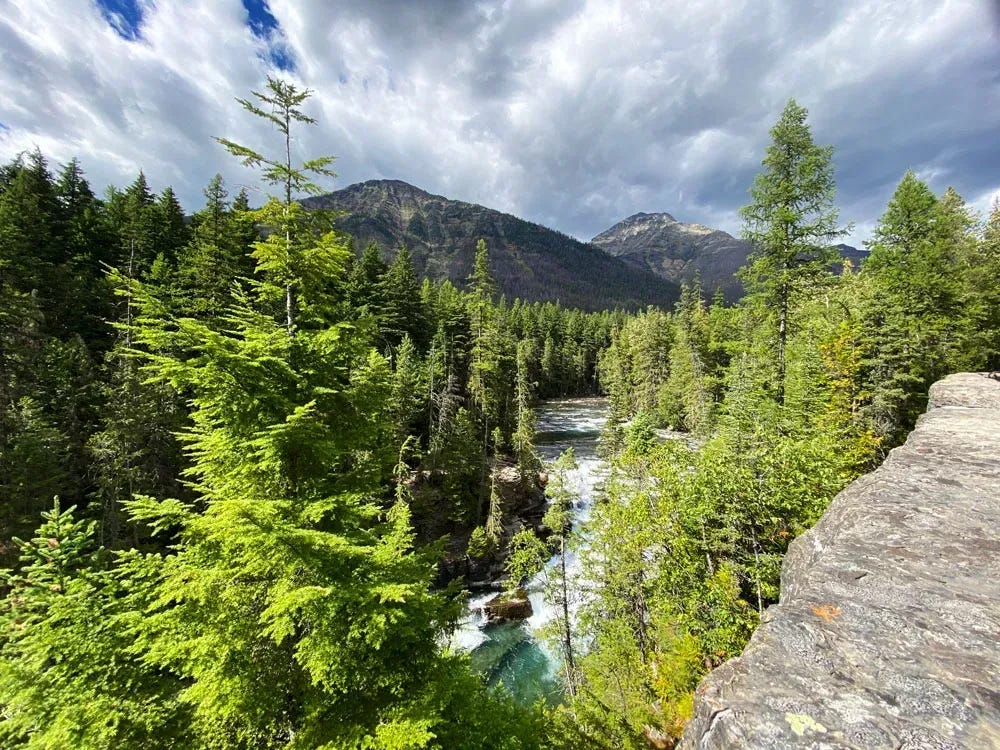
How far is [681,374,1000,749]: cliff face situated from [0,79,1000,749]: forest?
3.91m

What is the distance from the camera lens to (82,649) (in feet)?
15.4

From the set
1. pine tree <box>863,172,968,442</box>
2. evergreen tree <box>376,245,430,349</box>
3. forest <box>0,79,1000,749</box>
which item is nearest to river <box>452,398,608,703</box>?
forest <box>0,79,1000,749</box>

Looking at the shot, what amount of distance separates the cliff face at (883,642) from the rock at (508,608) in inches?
813

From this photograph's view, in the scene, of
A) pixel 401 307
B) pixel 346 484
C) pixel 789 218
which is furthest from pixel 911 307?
pixel 401 307

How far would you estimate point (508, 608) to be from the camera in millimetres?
22688

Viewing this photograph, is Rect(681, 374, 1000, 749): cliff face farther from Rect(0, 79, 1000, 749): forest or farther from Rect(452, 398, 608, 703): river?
Rect(452, 398, 608, 703): river

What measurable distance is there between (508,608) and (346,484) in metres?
20.2

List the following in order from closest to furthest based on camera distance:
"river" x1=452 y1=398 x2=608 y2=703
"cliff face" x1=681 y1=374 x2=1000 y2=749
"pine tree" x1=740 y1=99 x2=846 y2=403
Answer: "cliff face" x1=681 y1=374 x2=1000 y2=749 < "pine tree" x1=740 y1=99 x2=846 y2=403 < "river" x1=452 y1=398 x2=608 y2=703

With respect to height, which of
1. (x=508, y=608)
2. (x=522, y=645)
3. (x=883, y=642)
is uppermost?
(x=883, y=642)

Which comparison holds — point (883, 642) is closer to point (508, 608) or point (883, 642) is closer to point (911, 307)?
point (911, 307)

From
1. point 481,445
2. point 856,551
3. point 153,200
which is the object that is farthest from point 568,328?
point 856,551

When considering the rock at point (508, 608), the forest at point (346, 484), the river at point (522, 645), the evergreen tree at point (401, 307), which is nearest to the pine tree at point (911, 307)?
the forest at point (346, 484)

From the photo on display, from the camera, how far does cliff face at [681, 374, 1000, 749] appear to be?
103 inches

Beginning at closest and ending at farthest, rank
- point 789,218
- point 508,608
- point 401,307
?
1. point 789,218
2. point 508,608
3. point 401,307
